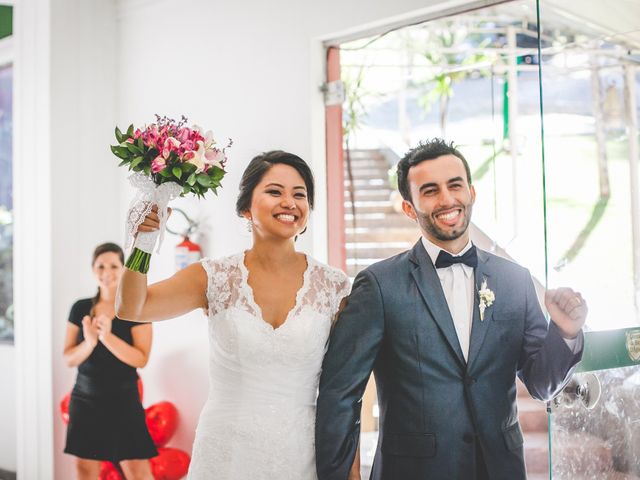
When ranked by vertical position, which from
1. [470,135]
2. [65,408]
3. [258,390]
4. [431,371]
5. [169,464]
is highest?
[470,135]

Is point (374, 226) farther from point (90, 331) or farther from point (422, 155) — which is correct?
point (422, 155)

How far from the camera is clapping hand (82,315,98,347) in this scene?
366 cm

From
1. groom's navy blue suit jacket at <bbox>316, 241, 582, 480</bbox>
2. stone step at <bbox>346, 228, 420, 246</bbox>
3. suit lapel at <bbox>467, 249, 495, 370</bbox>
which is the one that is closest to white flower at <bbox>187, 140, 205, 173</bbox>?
groom's navy blue suit jacket at <bbox>316, 241, 582, 480</bbox>

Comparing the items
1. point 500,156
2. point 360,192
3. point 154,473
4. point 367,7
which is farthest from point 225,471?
point 360,192

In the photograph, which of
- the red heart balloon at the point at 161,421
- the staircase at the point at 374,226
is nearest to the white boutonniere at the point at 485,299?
the red heart balloon at the point at 161,421

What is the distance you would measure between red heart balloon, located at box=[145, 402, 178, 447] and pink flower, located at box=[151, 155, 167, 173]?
253 centimetres

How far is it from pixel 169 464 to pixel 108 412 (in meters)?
0.61

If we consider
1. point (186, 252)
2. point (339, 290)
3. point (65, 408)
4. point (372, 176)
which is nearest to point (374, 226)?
point (372, 176)

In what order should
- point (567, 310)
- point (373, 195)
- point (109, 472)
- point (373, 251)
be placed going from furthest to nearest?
point (373, 195)
point (373, 251)
point (109, 472)
point (567, 310)

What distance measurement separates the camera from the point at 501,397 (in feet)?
6.60

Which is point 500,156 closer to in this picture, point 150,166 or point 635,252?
point 635,252

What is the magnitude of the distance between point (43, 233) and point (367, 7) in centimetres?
238

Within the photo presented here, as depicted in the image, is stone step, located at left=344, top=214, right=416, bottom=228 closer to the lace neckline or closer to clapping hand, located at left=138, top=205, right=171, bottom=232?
the lace neckline

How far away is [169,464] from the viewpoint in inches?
158
